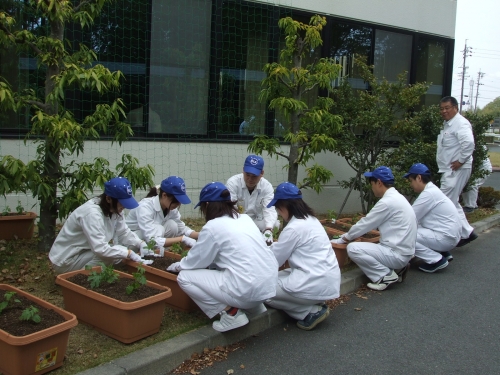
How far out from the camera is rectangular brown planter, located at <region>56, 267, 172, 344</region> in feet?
12.8

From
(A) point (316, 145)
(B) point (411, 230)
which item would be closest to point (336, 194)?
(A) point (316, 145)

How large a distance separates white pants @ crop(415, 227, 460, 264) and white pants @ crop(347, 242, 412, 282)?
83 centimetres

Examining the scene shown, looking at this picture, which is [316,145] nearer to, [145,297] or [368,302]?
[368,302]

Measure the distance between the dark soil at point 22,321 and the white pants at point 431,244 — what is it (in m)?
4.79

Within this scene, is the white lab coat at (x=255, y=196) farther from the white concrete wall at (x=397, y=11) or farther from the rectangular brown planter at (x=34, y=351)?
the white concrete wall at (x=397, y=11)

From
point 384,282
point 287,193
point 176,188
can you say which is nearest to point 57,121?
point 176,188

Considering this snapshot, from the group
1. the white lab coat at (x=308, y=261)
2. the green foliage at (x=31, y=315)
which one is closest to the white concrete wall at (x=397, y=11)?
the white lab coat at (x=308, y=261)

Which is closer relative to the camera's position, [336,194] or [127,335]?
[127,335]

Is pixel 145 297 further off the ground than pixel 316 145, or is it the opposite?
pixel 316 145

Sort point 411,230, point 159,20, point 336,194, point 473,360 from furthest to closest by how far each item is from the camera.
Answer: point 336,194 < point 159,20 < point 411,230 < point 473,360

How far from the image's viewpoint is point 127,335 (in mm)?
3953

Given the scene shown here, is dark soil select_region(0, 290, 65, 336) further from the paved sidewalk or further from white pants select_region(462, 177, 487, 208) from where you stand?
white pants select_region(462, 177, 487, 208)

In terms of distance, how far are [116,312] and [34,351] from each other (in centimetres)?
72

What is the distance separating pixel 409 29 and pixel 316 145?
5.47 meters
